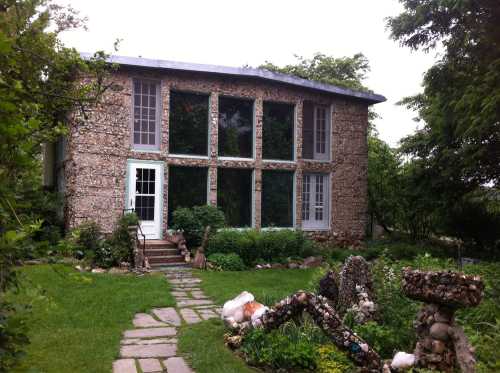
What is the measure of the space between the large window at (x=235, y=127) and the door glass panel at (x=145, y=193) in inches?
106

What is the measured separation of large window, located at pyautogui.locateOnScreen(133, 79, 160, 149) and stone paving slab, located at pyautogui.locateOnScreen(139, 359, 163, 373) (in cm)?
1018

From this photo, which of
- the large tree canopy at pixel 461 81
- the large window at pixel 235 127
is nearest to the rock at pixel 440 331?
the large tree canopy at pixel 461 81

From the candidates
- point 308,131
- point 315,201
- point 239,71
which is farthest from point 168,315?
point 308,131

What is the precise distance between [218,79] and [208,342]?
11.0 m

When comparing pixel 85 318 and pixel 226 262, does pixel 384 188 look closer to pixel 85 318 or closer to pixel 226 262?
pixel 226 262

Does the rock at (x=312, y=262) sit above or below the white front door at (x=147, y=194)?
below

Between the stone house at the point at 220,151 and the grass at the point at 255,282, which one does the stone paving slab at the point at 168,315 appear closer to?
the grass at the point at 255,282

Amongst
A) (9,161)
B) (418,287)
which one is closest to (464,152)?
(418,287)

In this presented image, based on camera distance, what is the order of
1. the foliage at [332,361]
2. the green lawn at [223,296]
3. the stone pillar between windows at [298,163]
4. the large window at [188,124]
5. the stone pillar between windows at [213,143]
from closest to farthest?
1. the foliage at [332,361]
2. the green lawn at [223,296]
3. the large window at [188,124]
4. the stone pillar between windows at [213,143]
5. the stone pillar between windows at [298,163]

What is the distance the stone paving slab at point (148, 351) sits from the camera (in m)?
5.94

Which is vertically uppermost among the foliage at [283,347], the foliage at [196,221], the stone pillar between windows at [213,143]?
the stone pillar between windows at [213,143]

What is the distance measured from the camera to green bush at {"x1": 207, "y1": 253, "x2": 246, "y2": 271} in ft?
42.4

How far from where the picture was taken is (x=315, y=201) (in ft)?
58.2

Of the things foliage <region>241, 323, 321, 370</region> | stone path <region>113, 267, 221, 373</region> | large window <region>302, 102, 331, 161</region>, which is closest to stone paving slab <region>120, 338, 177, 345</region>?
stone path <region>113, 267, 221, 373</region>
